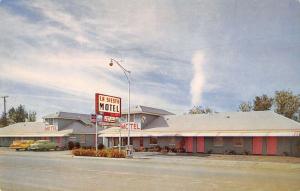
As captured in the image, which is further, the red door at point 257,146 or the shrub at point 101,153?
the red door at point 257,146

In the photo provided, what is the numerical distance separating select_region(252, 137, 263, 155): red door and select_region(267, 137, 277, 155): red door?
33.7 inches

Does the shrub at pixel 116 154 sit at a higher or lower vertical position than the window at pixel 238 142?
lower

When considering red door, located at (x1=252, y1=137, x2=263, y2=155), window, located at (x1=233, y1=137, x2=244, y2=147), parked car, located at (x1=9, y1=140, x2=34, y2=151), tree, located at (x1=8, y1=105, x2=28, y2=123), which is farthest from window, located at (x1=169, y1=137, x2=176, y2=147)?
tree, located at (x1=8, y1=105, x2=28, y2=123)

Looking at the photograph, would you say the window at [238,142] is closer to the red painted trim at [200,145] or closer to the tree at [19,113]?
the red painted trim at [200,145]

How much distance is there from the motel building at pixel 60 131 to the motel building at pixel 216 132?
25.0 ft

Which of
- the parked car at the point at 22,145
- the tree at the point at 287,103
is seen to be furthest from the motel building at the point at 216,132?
the tree at the point at 287,103

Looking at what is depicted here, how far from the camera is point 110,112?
40.2 metres

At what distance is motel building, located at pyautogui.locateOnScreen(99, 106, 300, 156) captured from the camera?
123 ft

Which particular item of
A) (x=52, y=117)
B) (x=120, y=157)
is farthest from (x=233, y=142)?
(x=52, y=117)

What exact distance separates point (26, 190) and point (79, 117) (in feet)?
159

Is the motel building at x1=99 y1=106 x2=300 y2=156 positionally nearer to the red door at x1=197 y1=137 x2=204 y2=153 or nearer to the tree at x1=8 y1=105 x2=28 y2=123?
the red door at x1=197 y1=137 x2=204 y2=153

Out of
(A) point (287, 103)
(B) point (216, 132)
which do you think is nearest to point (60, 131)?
(B) point (216, 132)

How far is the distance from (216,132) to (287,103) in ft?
58.4

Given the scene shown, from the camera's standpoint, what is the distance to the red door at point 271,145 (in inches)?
1492
